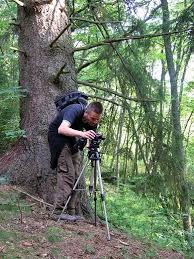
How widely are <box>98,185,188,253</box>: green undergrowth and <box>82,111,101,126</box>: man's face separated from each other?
1.90 metres

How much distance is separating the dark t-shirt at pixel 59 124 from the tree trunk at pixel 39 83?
1.47 feet

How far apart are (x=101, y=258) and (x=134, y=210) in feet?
15.4

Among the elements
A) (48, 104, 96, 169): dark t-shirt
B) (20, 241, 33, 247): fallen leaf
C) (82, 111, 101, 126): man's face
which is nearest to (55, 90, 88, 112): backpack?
(48, 104, 96, 169): dark t-shirt

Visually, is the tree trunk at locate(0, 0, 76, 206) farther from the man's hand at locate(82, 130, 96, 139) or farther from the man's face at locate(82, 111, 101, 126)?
the man's hand at locate(82, 130, 96, 139)

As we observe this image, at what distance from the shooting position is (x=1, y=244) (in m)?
3.68

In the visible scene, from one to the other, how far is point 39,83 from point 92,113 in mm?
1332

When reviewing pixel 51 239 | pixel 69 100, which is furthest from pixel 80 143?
pixel 51 239

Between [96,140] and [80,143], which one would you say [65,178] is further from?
[96,140]

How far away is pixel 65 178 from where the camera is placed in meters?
5.09

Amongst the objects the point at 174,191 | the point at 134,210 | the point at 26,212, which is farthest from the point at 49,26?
the point at 134,210

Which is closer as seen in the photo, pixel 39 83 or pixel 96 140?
pixel 96 140

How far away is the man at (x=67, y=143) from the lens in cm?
491

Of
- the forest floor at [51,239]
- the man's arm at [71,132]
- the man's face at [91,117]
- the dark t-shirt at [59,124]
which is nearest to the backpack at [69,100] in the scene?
the dark t-shirt at [59,124]

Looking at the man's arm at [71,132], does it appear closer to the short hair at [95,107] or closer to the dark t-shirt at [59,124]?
the dark t-shirt at [59,124]
